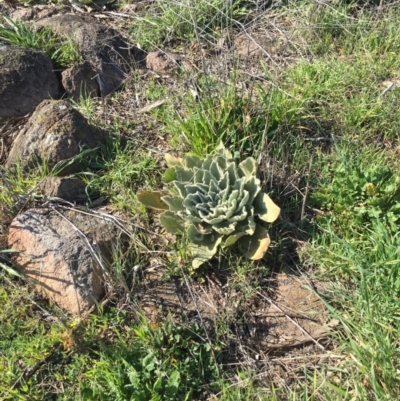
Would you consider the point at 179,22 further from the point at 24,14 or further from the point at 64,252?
the point at 64,252

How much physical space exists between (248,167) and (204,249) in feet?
1.59

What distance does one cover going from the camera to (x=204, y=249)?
2453 millimetres

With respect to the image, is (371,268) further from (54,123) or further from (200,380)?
(54,123)

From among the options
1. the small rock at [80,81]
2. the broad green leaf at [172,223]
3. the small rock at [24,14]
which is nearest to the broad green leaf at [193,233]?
the broad green leaf at [172,223]

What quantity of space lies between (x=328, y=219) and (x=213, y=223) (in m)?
0.61

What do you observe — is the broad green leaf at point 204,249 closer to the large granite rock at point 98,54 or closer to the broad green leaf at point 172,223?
the broad green leaf at point 172,223

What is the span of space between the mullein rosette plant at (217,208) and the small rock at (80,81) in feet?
3.84

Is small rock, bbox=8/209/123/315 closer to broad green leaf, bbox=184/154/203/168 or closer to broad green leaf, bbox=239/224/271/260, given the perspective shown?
broad green leaf, bbox=184/154/203/168

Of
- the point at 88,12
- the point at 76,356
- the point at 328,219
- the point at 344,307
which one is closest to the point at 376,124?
the point at 328,219

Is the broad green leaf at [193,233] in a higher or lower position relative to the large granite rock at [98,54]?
lower

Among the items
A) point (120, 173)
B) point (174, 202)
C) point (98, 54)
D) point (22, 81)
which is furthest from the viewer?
point (98, 54)

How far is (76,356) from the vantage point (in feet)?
7.45

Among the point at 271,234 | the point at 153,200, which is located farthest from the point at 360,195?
the point at 153,200

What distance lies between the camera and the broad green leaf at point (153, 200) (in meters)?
2.62
